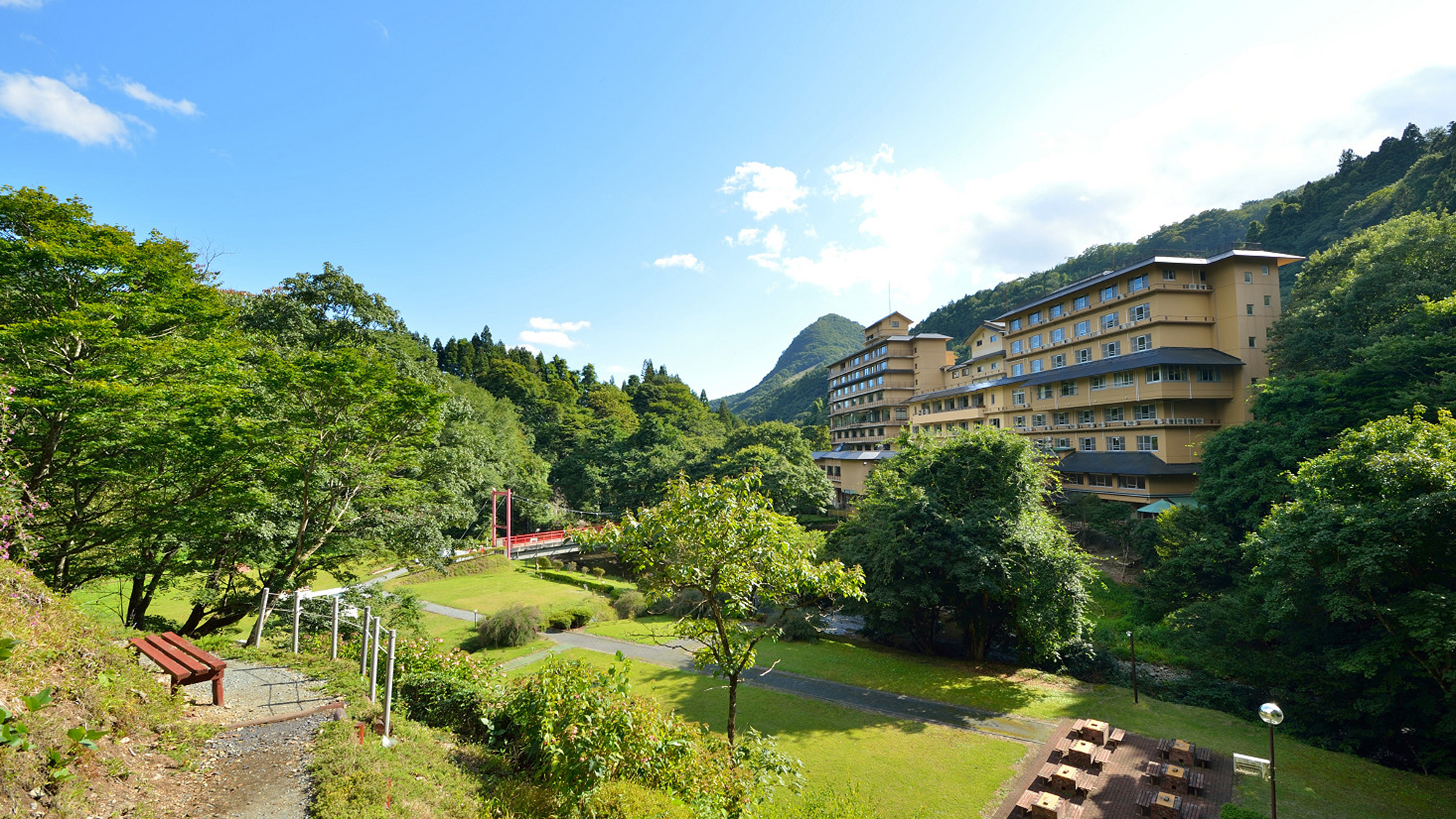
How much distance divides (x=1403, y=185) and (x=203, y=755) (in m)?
65.7

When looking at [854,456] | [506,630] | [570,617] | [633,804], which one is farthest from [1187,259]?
[506,630]

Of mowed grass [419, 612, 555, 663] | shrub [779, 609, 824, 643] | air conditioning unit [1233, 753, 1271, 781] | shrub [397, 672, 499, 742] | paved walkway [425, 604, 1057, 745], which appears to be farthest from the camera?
shrub [779, 609, 824, 643]

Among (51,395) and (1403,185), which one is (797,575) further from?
(1403,185)

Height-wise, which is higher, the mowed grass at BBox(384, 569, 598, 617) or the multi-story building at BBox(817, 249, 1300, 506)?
the multi-story building at BBox(817, 249, 1300, 506)

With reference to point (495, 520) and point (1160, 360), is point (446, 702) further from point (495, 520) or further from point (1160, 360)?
point (1160, 360)

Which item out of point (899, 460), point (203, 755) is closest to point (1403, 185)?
point (899, 460)

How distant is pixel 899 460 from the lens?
89.2 feet

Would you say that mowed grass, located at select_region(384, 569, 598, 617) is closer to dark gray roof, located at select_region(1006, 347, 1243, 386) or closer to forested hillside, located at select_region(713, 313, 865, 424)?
dark gray roof, located at select_region(1006, 347, 1243, 386)

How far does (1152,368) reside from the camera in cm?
3497

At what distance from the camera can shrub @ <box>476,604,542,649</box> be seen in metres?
25.9

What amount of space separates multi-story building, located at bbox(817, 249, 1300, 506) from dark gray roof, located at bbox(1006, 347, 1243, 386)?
89 millimetres

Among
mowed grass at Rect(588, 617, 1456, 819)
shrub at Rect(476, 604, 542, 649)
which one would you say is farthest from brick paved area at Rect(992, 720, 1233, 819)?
shrub at Rect(476, 604, 542, 649)

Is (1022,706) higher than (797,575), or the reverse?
(797,575)

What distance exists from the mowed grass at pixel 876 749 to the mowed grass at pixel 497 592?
1392cm
